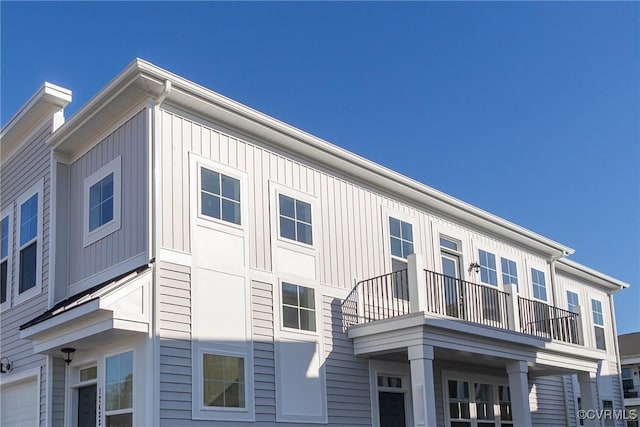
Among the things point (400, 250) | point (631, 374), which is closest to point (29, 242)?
point (400, 250)

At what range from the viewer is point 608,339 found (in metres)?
22.0

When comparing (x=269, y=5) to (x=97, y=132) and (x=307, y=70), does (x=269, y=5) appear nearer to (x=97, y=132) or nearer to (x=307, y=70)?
(x=97, y=132)

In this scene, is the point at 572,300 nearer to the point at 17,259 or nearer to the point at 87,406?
the point at 87,406

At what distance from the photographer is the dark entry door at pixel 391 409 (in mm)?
12852

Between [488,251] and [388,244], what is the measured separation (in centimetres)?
391

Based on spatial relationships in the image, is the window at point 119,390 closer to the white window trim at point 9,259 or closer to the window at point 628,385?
the white window trim at point 9,259

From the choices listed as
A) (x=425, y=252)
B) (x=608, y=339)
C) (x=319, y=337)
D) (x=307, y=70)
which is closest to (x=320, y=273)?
(x=319, y=337)

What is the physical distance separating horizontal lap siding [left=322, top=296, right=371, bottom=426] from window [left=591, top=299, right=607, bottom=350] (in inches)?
449

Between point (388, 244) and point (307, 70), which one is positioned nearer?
point (388, 244)

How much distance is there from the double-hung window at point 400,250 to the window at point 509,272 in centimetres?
373

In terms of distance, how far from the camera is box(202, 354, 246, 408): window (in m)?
10.0

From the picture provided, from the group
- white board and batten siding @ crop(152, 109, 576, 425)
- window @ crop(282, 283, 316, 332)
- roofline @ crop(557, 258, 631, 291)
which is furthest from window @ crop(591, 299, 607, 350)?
window @ crop(282, 283, 316, 332)

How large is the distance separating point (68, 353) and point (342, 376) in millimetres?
4381

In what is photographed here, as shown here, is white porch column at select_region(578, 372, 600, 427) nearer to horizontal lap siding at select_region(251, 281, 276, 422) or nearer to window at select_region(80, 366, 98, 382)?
horizontal lap siding at select_region(251, 281, 276, 422)
